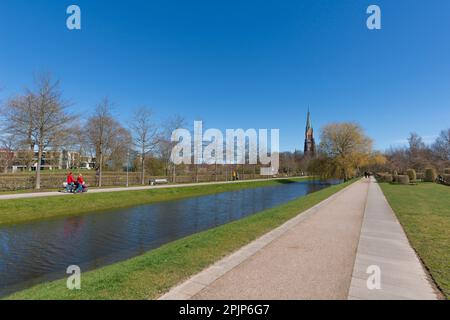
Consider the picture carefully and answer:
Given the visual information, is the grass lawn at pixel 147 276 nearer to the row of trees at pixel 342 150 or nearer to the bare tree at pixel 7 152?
the bare tree at pixel 7 152

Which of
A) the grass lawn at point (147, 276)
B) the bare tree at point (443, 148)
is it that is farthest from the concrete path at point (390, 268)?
the bare tree at point (443, 148)

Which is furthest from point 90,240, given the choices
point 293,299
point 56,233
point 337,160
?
point 337,160

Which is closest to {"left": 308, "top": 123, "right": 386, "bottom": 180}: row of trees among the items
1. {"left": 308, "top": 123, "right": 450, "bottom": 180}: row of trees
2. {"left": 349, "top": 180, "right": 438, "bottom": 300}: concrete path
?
{"left": 308, "top": 123, "right": 450, "bottom": 180}: row of trees

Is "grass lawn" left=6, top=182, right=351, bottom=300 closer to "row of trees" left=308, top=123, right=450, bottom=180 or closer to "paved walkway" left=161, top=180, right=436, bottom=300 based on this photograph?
"paved walkway" left=161, top=180, right=436, bottom=300

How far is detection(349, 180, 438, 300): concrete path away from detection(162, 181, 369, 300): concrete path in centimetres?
19

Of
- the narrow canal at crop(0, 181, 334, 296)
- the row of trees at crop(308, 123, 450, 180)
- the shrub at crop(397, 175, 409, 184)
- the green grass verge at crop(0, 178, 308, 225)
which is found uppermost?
the row of trees at crop(308, 123, 450, 180)

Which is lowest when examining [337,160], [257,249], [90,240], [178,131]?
[90,240]

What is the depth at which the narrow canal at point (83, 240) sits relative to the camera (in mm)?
6711

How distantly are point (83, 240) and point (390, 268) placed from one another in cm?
972

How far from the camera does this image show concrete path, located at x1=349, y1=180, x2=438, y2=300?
12.3ft
